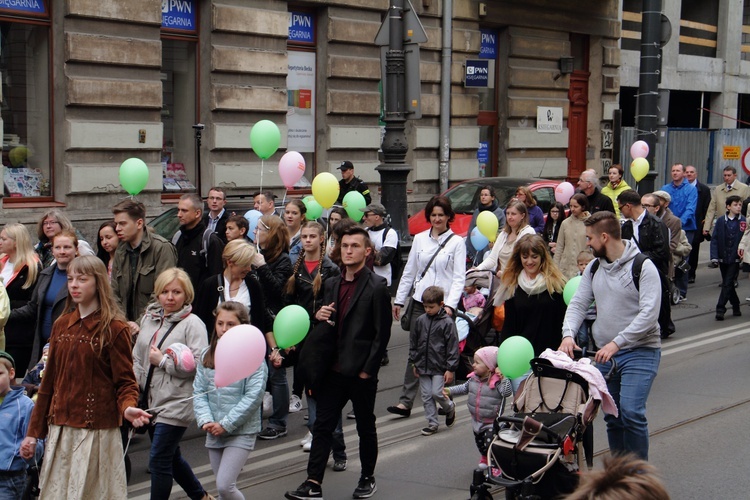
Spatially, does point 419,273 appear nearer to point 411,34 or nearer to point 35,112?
→ point 411,34

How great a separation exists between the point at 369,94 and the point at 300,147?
5.97 ft

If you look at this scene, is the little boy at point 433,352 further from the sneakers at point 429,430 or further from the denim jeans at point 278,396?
the denim jeans at point 278,396

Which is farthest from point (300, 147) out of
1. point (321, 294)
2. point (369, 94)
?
point (321, 294)

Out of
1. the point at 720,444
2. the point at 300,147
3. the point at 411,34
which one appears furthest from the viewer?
the point at 300,147

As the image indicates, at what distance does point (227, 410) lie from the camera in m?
5.94

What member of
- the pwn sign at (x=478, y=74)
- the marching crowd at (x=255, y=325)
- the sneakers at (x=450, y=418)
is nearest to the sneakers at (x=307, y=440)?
the marching crowd at (x=255, y=325)

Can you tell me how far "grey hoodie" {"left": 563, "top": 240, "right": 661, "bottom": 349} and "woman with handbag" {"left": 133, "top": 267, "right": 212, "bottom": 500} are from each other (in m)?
2.36

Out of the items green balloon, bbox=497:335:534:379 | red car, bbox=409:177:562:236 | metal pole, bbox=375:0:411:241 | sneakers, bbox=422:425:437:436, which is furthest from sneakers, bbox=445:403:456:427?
red car, bbox=409:177:562:236

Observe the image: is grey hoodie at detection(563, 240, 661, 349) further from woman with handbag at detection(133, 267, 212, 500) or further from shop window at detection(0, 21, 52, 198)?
shop window at detection(0, 21, 52, 198)

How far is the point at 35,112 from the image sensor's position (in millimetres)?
15625

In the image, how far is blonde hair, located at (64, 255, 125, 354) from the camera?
5344 millimetres

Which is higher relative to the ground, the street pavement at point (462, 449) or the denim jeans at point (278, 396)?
the denim jeans at point (278, 396)

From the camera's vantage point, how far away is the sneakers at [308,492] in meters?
6.47

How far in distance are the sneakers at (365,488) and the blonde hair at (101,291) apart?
2.12 metres
